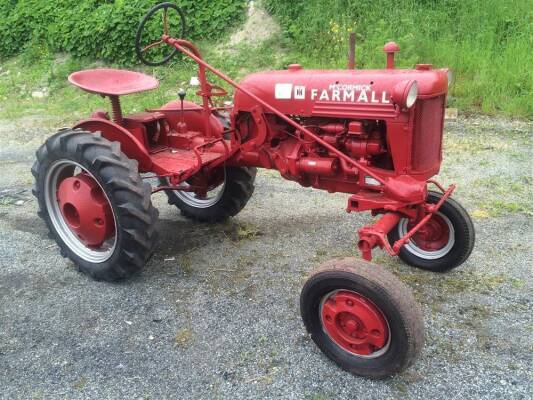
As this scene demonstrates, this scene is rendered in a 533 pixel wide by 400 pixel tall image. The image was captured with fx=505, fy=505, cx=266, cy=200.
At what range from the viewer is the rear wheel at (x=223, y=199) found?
4062 millimetres

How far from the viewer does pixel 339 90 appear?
2934 mm

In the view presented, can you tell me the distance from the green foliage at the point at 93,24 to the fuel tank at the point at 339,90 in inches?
269

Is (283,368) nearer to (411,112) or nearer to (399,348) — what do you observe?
(399,348)

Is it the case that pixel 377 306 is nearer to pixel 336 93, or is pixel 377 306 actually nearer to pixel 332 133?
pixel 332 133

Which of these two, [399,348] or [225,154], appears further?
[225,154]

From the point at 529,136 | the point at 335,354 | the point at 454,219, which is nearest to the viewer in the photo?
the point at 335,354

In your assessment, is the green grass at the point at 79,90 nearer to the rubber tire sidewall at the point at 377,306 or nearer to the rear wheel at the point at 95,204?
the rear wheel at the point at 95,204

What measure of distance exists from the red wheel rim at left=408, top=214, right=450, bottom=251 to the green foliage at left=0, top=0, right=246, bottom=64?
7.29 metres


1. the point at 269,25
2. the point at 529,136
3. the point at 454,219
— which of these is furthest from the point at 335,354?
the point at 269,25

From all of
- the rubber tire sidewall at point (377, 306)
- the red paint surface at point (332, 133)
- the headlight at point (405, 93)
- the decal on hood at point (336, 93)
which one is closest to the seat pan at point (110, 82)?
the red paint surface at point (332, 133)

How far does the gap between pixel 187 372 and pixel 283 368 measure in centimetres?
49

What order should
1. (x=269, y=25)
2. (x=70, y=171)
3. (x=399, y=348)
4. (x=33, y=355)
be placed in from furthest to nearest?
1. (x=269, y=25)
2. (x=70, y=171)
3. (x=33, y=355)
4. (x=399, y=348)

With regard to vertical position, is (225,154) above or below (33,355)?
above

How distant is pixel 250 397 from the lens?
2389mm
